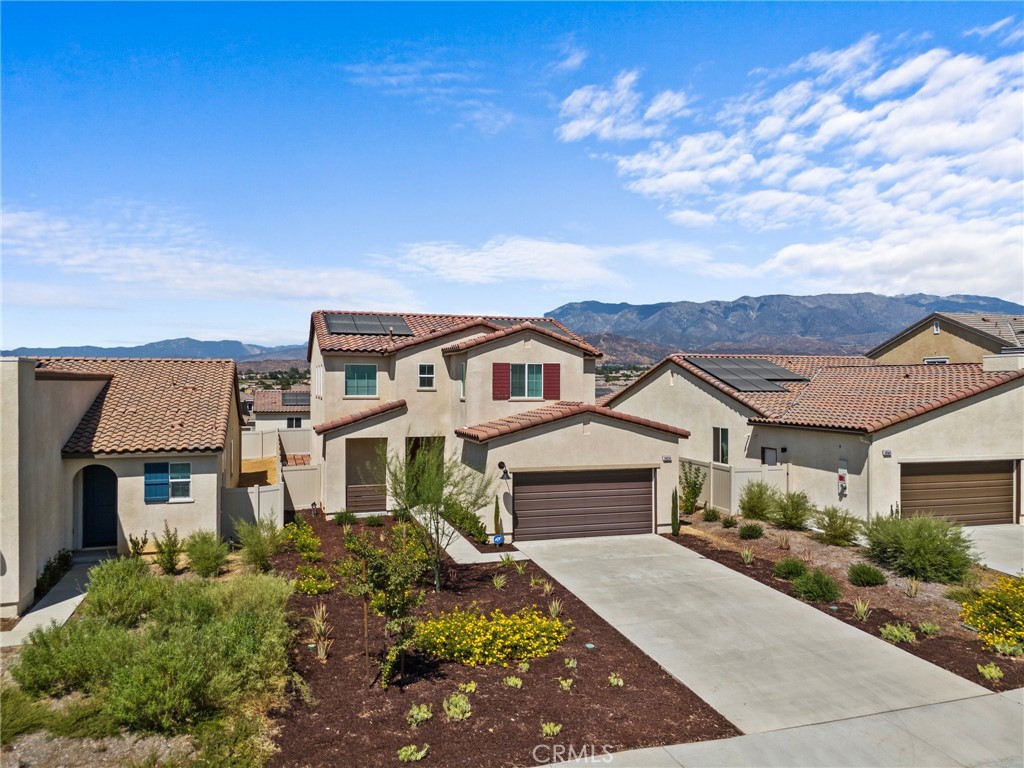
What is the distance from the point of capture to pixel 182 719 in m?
7.72

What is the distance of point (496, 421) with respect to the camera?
21.2 metres

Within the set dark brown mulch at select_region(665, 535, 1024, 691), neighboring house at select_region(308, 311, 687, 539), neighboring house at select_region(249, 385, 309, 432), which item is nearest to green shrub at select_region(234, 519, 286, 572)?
neighboring house at select_region(308, 311, 687, 539)

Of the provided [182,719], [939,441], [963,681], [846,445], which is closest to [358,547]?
[182,719]

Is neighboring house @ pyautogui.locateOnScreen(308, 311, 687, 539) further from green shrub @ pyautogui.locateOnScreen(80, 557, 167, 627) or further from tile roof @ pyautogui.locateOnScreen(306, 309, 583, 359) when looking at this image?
green shrub @ pyautogui.locateOnScreen(80, 557, 167, 627)

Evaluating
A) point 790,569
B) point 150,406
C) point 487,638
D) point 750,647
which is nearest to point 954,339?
point 790,569

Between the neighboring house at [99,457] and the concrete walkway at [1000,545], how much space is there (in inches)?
765

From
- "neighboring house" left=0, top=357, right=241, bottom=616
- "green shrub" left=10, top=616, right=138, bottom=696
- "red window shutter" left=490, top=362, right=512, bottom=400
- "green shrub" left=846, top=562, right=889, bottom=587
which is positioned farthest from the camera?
"red window shutter" left=490, top=362, right=512, bottom=400

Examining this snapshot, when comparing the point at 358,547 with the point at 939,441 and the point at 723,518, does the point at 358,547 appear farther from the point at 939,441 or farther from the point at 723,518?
the point at 939,441

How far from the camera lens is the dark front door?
16500 mm

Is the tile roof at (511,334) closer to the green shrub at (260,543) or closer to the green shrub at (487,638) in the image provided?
the green shrub at (260,543)

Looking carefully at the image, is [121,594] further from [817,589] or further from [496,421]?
[817,589]

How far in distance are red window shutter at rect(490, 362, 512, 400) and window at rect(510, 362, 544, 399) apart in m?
0.22

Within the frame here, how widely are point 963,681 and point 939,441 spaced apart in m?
12.2

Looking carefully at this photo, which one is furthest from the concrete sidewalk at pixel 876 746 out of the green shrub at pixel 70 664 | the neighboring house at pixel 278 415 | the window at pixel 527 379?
the neighboring house at pixel 278 415
